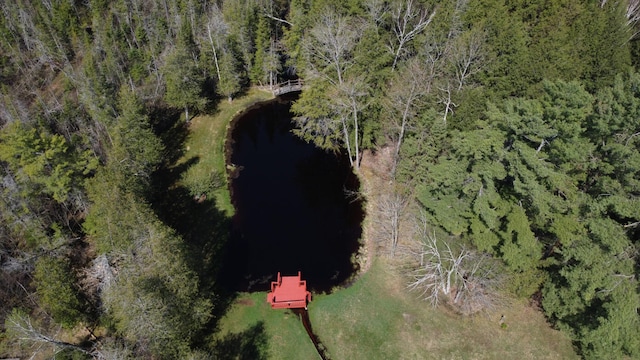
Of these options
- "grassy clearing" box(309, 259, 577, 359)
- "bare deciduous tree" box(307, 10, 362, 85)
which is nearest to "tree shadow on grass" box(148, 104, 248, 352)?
"grassy clearing" box(309, 259, 577, 359)

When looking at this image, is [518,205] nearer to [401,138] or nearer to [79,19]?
[401,138]

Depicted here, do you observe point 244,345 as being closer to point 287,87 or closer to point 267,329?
point 267,329

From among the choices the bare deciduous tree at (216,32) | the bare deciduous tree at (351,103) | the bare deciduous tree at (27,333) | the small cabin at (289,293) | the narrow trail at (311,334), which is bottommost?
the narrow trail at (311,334)

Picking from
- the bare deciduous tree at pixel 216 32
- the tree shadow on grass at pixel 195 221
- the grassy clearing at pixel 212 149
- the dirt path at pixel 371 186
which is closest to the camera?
the tree shadow on grass at pixel 195 221

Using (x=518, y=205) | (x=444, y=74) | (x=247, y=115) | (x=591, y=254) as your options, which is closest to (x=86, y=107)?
(x=247, y=115)

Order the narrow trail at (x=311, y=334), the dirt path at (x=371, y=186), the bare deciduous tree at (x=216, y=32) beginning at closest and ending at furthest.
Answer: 1. the narrow trail at (x=311, y=334)
2. the dirt path at (x=371, y=186)
3. the bare deciduous tree at (x=216, y=32)

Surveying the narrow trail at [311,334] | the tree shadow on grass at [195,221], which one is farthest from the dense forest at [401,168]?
the narrow trail at [311,334]

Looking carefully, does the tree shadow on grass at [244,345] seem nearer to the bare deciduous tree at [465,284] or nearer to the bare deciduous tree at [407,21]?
the bare deciduous tree at [465,284]
